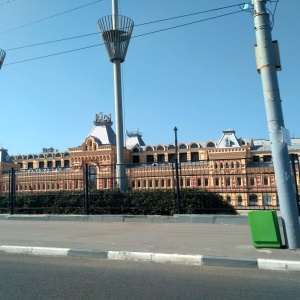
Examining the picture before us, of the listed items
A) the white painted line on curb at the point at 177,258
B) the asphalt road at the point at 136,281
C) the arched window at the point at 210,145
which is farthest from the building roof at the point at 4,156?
the white painted line on curb at the point at 177,258

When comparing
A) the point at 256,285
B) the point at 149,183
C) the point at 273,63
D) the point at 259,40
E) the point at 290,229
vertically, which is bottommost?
the point at 256,285

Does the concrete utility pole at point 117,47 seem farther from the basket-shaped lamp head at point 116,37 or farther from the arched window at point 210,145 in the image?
the arched window at point 210,145

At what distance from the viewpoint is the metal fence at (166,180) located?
1245 centimetres

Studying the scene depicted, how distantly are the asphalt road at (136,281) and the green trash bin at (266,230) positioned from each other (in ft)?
4.16

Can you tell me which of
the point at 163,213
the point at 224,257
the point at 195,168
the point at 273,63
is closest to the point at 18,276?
the point at 224,257

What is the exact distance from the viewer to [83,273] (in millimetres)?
6129

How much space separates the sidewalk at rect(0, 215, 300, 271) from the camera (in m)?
6.71

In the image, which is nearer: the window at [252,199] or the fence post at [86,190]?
the window at [252,199]

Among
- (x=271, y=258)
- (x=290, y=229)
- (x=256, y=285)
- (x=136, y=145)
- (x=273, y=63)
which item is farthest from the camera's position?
(x=136, y=145)

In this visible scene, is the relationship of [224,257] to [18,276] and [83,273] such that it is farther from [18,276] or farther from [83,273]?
[18,276]

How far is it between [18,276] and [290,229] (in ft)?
17.4

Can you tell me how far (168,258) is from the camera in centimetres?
690

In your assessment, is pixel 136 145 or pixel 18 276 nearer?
pixel 18 276

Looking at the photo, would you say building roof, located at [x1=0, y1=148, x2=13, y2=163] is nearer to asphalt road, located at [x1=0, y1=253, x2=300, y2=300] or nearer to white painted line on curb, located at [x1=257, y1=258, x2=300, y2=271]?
asphalt road, located at [x1=0, y1=253, x2=300, y2=300]
